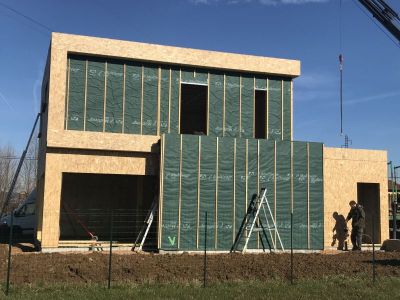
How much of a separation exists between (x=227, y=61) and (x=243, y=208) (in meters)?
6.49

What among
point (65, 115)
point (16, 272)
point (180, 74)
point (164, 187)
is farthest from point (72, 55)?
point (16, 272)

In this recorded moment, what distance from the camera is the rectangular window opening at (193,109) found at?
24073mm

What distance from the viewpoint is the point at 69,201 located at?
24.3m

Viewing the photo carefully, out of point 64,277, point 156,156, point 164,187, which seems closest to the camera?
point 64,277

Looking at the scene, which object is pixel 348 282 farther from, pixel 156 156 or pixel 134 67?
pixel 134 67

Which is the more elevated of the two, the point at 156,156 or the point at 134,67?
the point at 134,67

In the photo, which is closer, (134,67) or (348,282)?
(348,282)

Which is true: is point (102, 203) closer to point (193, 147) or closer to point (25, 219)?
point (25, 219)

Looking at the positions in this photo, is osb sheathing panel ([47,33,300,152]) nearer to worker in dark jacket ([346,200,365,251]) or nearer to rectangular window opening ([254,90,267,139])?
rectangular window opening ([254,90,267,139])

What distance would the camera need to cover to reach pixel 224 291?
10391 mm

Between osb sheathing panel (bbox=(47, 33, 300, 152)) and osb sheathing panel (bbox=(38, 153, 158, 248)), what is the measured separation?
471 millimetres

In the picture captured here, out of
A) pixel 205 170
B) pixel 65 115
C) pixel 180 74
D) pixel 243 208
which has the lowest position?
pixel 243 208

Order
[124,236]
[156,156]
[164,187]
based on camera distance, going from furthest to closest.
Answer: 1. [124,236]
2. [156,156]
3. [164,187]

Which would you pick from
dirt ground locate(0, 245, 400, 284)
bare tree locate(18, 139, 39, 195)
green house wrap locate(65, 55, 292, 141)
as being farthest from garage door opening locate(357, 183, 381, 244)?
bare tree locate(18, 139, 39, 195)
